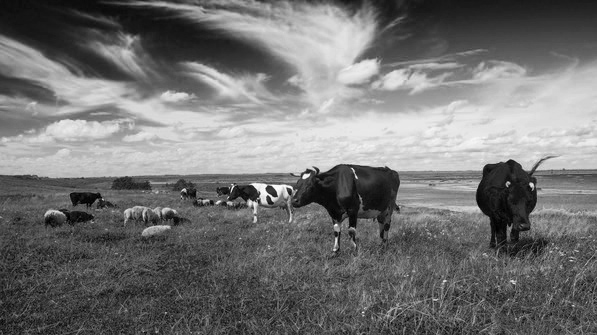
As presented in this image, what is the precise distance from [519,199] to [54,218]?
54.8 ft

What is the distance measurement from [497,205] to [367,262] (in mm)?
3176

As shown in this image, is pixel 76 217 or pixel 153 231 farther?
pixel 76 217

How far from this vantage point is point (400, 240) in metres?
9.58

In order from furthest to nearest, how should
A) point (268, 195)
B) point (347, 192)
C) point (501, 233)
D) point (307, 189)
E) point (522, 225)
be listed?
point (268, 195), point (307, 189), point (347, 192), point (501, 233), point (522, 225)

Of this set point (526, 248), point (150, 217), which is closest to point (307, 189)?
point (526, 248)

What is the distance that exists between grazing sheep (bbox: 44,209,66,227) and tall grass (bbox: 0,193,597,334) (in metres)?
5.13

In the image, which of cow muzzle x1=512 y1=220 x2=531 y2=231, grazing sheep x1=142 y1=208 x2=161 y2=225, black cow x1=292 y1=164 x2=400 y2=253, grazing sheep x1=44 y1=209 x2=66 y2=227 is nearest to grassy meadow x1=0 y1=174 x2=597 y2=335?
cow muzzle x1=512 y1=220 x2=531 y2=231

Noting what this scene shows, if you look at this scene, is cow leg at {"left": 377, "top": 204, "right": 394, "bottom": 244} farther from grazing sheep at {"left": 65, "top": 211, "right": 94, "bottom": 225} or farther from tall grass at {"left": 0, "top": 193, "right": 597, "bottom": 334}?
grazing sheep at {"left": 65, "top": 211, "right": 94, "bottom": 225}

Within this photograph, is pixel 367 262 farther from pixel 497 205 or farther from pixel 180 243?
pixel 180 243

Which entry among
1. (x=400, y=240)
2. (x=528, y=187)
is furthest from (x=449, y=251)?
(x=528, y=187)

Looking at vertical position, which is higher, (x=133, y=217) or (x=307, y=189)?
(x=307, y=189)

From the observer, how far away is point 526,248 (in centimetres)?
795

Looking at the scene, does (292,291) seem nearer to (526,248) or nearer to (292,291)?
(292,291)

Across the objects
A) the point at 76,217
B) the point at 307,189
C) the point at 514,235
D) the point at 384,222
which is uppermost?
the point at 307,189
